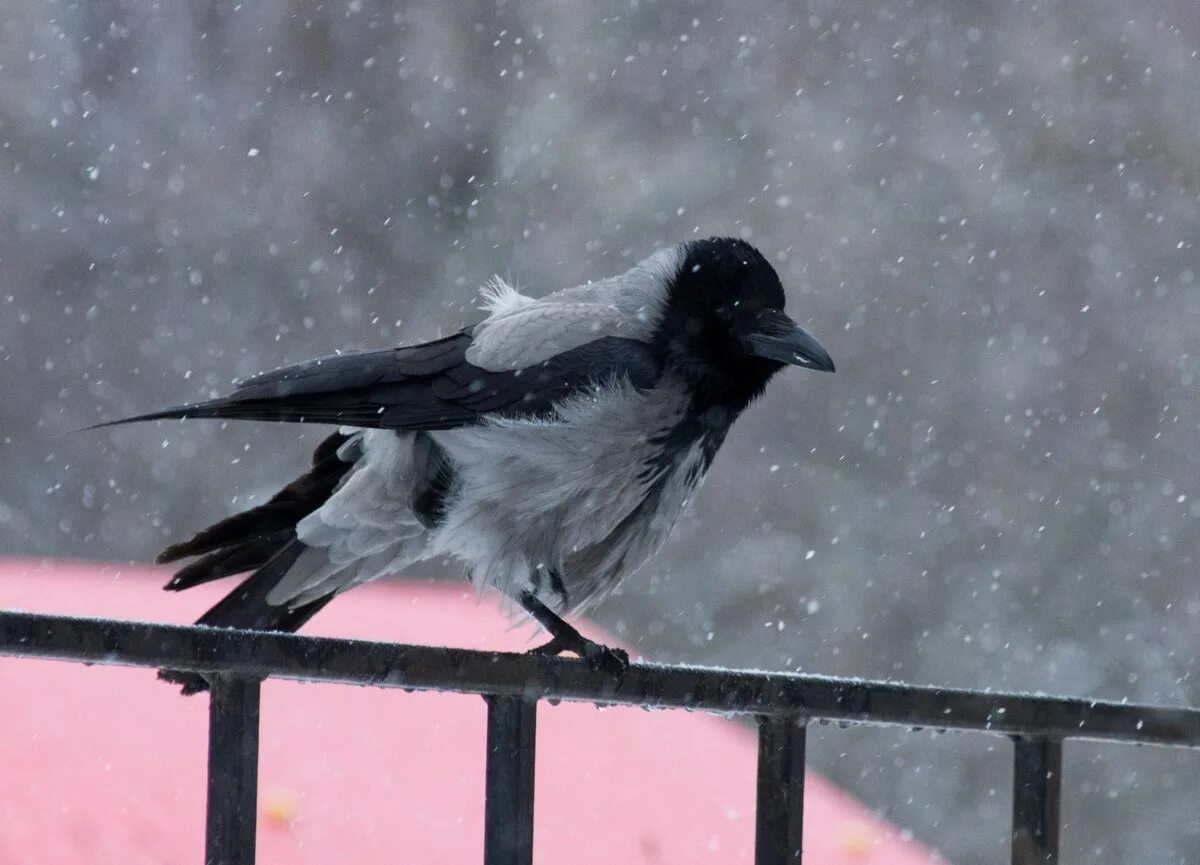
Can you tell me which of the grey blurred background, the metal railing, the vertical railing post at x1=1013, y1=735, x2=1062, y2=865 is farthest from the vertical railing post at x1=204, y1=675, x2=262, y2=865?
the grey blurred background

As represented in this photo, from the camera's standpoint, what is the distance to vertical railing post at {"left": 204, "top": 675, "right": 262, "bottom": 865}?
1143 mm

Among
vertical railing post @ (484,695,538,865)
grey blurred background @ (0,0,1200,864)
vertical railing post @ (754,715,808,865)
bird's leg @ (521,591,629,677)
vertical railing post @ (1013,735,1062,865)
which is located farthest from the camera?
grey blurred background @ (0,0,1200,864)

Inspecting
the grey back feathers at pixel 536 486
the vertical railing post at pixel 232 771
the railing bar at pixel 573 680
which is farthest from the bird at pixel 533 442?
the vertical railing post at pixel 232 771

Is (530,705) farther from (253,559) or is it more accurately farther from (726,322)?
(726,322)

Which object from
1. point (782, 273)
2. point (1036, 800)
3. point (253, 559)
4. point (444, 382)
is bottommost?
point (1036, 800)

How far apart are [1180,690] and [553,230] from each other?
15.2 ft

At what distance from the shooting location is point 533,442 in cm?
232

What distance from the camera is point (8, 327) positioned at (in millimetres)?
10008

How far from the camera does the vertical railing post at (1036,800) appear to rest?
1562mm

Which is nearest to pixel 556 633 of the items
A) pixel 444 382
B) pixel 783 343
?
pixel 444 382

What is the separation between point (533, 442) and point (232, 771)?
3.93ft

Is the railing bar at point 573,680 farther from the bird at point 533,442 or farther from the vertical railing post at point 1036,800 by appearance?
the bird at point 533,442

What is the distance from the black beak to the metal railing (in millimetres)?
721

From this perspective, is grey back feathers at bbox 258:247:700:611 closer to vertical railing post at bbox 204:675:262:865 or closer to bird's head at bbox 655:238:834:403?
bird's head at bbox 655:238:834:403
